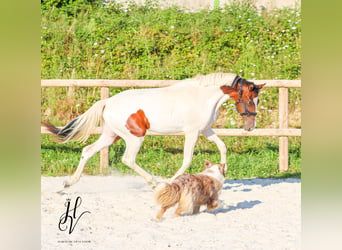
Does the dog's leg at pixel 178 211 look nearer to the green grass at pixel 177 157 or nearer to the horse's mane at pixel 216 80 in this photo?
the horse's mane at pixel 216 80

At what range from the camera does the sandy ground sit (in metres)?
4.94

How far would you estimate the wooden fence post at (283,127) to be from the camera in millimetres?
7441

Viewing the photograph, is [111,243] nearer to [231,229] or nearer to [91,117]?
[231,229]

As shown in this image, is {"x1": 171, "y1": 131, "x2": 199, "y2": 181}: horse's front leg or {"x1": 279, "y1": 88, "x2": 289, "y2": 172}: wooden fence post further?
{"x1": 279, "y1": 88, "x2": 289, "y2": 172}: wooden fence post

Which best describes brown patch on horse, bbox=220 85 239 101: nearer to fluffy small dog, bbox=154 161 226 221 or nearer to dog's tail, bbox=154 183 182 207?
fluffy small dog, bbox=154 161 226 221

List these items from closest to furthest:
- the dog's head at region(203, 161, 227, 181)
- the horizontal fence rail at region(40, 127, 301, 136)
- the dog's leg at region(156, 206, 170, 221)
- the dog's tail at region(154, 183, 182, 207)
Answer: the dog's tail at region(154, 183, 182, 207), the dog's leg at region(156, 206, 170, 221), the dog's head at region(203, 161, 227, 181), the horizontal fence rail at region(40, 127, 301, 136)

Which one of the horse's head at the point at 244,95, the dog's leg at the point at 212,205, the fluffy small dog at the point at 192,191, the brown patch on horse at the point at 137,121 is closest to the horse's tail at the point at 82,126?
the brown patch on horse at the point at 137,121

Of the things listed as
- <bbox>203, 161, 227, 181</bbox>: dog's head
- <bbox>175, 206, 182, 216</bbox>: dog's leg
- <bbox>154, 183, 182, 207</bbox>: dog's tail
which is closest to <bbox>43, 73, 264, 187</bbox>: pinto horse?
<bbox>203, 161, 227, 181</bbox>: dog's head

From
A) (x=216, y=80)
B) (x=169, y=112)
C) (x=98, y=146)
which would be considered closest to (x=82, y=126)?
(x=98, y=146)
